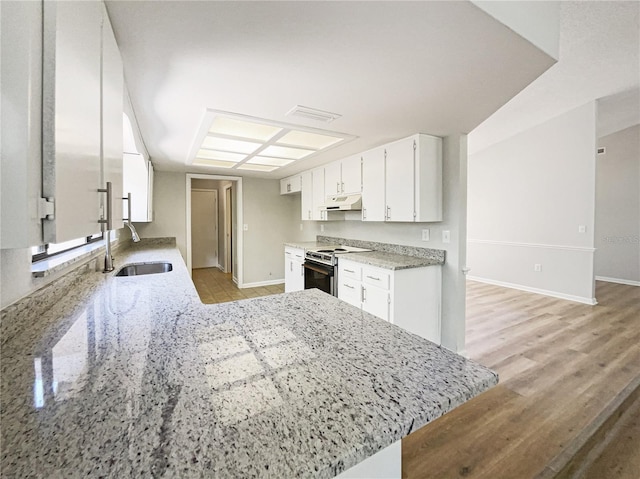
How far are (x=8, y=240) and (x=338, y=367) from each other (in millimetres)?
745

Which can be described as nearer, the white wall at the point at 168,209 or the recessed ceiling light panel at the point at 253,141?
the recessed ceiling light panel at the point at 253,141

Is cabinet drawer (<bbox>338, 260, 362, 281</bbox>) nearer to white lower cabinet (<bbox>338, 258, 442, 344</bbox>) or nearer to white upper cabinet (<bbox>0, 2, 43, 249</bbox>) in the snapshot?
white lower cabinet (<bbox>338, 258, 442, 344</bbox>)

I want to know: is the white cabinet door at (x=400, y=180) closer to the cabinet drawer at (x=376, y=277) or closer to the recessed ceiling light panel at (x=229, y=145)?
the cabinet drawer at (x=376, y=277)

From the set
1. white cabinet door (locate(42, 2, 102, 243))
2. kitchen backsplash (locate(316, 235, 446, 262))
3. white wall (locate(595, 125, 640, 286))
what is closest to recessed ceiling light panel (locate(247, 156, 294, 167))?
kitchen backsplash (locate(316, 235, 446, 262))

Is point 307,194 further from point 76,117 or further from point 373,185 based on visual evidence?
point 76,117

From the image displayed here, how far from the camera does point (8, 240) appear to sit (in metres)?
0.50

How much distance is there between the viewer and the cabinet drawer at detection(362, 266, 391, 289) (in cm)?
253

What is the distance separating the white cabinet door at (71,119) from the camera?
565mm

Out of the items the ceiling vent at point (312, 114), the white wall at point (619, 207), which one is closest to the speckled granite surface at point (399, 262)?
the ceiling vent at point (312, 114)

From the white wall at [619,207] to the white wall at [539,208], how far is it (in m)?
1.46

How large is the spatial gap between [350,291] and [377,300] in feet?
1.31

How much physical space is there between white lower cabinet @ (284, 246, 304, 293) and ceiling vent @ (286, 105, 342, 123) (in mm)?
2058

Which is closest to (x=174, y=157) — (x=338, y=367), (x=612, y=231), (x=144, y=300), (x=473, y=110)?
(x=144, y=300)

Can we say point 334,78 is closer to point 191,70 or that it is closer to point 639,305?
point 191,70
